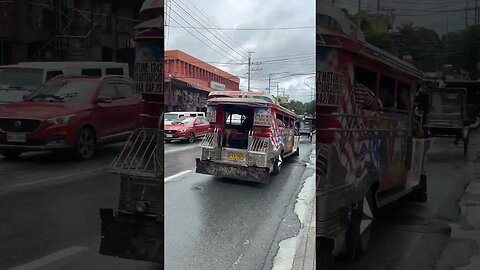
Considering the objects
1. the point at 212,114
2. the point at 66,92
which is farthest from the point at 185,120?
the point at 66,92

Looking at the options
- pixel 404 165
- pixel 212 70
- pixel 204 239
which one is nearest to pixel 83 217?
pixel 204 239

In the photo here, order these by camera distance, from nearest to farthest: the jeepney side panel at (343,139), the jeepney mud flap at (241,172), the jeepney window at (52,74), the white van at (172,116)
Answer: the jeepney side panel at (343,139) → the jeepney mud flap at (241,172) → the white van at (172,116) → the jeepney window at (52,74)

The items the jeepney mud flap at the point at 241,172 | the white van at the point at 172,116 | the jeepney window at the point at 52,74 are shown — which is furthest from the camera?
the jeepney window at the point at 52,74

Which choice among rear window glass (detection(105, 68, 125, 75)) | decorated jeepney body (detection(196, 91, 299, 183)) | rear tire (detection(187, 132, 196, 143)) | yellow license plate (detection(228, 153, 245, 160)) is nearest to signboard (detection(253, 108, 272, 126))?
decorated jeepney body (detection(196, 91, 299, 183))

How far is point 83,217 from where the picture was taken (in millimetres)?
1767

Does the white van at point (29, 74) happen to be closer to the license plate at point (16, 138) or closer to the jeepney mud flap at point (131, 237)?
the license plate at point (16, 138)

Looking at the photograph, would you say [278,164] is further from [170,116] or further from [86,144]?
[86,144]

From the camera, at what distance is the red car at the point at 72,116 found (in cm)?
164

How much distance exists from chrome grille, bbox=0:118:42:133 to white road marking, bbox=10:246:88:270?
1.59 ft

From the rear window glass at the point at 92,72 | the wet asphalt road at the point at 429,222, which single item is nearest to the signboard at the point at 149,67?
the rear window glass at the point at 92,72

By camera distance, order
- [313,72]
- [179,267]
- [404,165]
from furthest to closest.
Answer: [179,267] → [404,165] → [313,72]

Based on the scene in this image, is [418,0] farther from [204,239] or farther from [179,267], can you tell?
[179,267]

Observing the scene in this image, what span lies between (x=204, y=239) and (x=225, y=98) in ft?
1.69

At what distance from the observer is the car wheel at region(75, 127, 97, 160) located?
1.74m
